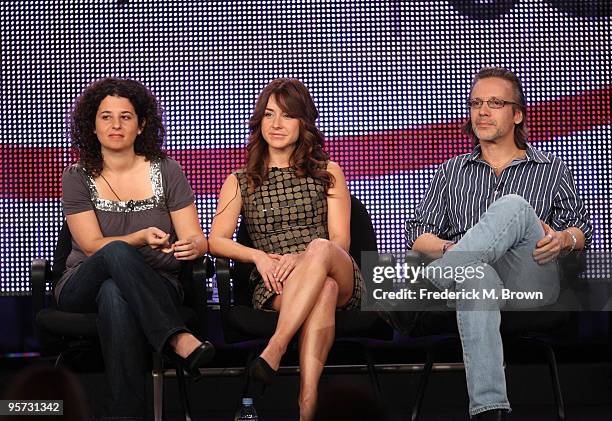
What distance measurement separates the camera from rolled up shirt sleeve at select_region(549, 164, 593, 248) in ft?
11.7

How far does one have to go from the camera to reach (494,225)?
317 cm

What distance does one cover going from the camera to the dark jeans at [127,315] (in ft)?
10.0

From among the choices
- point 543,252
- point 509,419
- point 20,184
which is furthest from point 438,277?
point 20,184

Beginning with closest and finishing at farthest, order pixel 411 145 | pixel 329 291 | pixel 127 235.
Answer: pixel 329 291 → pixel 127 235 → pixel 411 145

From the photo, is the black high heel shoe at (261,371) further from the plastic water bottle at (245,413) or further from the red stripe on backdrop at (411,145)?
the red stripe on backdrop at (411,145)

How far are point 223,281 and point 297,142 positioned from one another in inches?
28.5

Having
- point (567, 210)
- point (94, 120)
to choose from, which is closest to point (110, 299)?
point (94, 120)

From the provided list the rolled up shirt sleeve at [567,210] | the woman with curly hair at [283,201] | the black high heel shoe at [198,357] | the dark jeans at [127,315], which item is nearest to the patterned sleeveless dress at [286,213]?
the woman with curly hair at [283,201]

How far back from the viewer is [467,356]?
3.03 m

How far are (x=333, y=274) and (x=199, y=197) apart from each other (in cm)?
134

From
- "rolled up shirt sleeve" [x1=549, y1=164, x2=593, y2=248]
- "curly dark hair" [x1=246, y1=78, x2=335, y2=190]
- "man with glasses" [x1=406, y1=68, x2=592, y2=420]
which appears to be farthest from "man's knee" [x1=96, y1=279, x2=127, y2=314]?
"rolled up shirt sleeve" [x1=549, y1=164, x2=593, y2=248]

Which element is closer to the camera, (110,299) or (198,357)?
(198,357)

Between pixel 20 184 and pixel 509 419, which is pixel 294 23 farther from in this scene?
pixel 509 419

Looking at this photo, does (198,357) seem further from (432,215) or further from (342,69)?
(342,69)
